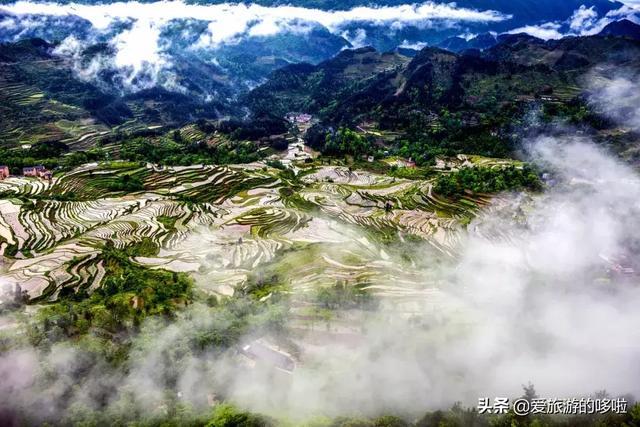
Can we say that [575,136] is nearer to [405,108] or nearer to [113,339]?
[405,108]

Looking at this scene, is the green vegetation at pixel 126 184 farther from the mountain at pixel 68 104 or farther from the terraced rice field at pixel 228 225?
the mountain at pixel 68 104

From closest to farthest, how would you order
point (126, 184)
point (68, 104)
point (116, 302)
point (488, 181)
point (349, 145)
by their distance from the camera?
point (116, 302)
point (488, 181)
point (126, 184)
point (349, 145)
point (68, 104)

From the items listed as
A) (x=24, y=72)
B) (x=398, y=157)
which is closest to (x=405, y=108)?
(x=398, y=157)

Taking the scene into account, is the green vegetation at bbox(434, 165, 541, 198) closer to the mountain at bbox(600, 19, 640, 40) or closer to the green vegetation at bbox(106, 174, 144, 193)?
the green vegetation at bbox(106, 174, 144, 193)

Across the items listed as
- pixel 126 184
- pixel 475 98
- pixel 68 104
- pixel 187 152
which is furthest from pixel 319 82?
pixel 126 184

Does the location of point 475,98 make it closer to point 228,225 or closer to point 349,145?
point 349,145
